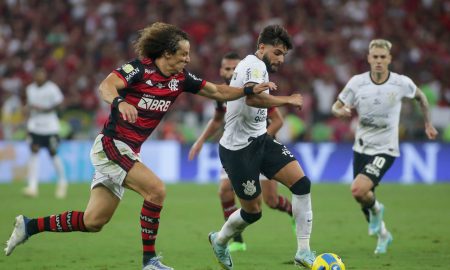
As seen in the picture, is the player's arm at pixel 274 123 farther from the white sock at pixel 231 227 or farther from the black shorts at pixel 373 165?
the white sock at pixel 231 227

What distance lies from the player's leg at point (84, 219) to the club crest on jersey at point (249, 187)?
1415 millimetres

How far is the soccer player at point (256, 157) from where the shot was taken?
9523 millimetres

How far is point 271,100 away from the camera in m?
9.09

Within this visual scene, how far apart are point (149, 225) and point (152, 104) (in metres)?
1.25

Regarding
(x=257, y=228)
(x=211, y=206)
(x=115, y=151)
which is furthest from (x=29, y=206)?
(x=115, y=151)

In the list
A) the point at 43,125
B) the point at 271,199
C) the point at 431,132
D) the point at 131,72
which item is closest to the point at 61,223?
the point at 131,72

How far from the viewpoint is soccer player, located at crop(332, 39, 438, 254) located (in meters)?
11.7

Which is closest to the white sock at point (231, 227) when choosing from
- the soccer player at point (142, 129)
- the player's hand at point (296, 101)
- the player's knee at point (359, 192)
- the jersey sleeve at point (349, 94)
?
the soccer player at point (142, 129)

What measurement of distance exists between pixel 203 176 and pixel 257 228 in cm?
958

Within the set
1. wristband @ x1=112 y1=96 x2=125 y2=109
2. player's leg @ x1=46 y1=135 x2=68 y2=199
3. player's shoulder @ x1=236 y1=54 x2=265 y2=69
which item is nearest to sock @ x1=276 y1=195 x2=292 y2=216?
player's shoulder @ x1=236 y1=54 x2=265 y2=69

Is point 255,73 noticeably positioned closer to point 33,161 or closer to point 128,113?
point 128,113

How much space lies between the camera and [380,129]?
470 inches

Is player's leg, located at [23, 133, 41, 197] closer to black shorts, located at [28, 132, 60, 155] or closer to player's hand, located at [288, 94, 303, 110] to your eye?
black shorts, located at [28, 132, 60, 155]

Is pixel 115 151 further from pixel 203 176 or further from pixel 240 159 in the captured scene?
pixel 203 176
